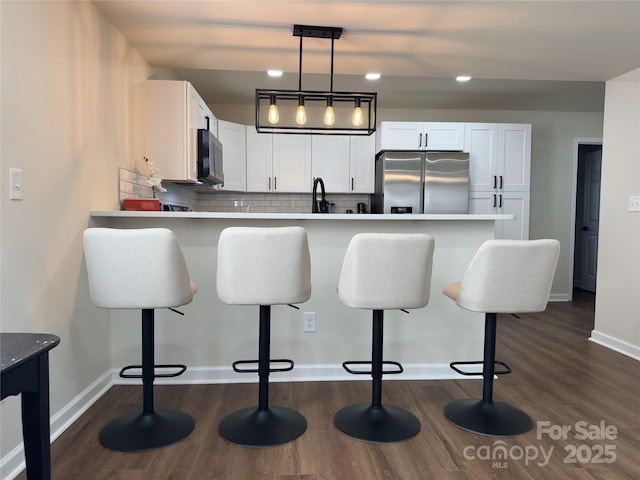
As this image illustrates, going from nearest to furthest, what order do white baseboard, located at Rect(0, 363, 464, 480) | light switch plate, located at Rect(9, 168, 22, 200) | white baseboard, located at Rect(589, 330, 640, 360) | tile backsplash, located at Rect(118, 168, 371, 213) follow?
light switch plate, located at Rect(9, 168, 22, 200) → white baseboard, located at Rect(0, 363, 464, 480) → white baseboard, located at Rect(589, 330, 640, 360) → tile backsplash, located at Rect(118, 168, 371, 213)

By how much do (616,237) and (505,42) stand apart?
201cm

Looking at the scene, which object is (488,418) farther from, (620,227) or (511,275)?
(620,227)

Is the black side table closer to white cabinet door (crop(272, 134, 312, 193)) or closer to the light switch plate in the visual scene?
the light switch plate

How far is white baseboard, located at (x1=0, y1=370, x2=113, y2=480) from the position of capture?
1.70 meters

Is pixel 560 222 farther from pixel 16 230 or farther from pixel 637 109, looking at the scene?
pixel 16 230

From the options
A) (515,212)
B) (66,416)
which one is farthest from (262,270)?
(515,212)

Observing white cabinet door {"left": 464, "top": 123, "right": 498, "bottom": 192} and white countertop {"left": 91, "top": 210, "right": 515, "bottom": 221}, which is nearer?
white countertop {"left": 91, "top": 210, "right": 515, "bottom": 221}

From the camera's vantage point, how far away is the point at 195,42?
292 cm

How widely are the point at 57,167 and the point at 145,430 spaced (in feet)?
4.52

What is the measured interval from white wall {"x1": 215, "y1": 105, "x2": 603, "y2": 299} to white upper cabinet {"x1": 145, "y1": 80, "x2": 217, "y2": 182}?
13.1 feet

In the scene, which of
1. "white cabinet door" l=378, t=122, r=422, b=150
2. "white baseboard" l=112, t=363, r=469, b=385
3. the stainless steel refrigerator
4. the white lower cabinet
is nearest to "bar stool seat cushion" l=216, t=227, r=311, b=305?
"white baseboard" l=112, t=363, r=469, b=385

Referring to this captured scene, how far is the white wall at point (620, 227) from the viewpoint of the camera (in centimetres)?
343

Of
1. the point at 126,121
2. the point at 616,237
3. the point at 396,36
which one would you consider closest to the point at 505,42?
the point at 396,36

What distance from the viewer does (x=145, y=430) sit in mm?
2066
